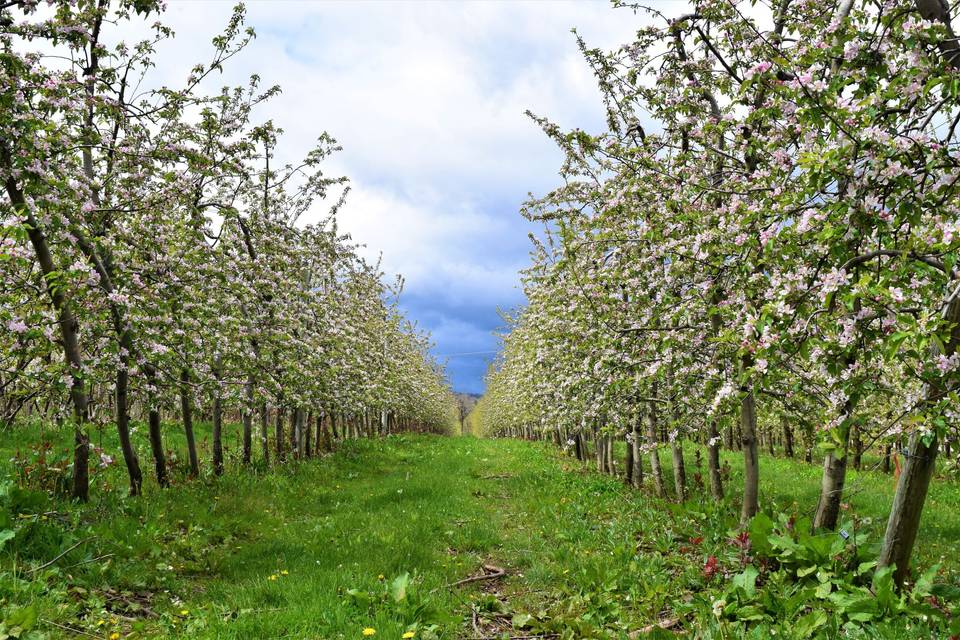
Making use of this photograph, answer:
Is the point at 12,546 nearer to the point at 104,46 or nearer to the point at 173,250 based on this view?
the point at 173,250

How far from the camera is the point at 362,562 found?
791 cm

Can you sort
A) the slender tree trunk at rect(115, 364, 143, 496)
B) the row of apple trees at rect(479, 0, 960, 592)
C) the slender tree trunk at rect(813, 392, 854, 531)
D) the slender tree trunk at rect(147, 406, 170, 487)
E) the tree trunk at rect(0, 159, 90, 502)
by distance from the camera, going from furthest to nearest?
the slender tree trunk at rect(147, 406, 170, 487) < the slender tree trunk at rect(115, 364, 143, 496) < the tree trunk at rect(0, 159, 90, 502) < the slender tree trunk at rect(813, 392, 854, 531) < the row of apple trees at rect(479, 0, 960, 592)

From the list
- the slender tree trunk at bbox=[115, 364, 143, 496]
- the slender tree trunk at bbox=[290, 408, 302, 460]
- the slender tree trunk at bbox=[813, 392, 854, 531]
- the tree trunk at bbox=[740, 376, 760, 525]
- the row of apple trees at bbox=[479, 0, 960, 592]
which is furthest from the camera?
the slender tree trunk at bbox=[290, 408, 302, 460]

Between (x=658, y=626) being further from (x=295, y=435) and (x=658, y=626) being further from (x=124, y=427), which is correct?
(x=295, y=435)

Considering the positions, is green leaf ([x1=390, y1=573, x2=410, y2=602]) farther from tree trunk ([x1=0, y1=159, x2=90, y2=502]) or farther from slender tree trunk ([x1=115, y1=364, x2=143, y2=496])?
slender tree trunk ([x1=115, y1=364, x2=143, y2=496])

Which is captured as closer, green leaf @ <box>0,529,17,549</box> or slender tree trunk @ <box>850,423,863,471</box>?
slender tree trunk @ <box>850,423,863,471</box>

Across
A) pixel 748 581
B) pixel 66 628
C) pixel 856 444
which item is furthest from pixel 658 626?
pixel 66 628

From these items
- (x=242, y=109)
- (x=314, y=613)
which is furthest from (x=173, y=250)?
(x=314, y=613)

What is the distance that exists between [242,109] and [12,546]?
11786 millimetres

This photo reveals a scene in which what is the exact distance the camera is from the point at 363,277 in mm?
30125

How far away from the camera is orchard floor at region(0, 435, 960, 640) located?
579cm

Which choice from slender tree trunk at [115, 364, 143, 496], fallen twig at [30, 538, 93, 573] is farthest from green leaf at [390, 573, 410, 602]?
slender tree trunk at [115, 364, 143, 496]

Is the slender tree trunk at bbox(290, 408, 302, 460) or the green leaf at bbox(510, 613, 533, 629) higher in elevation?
the slender tree trunk at bbox(290, 408, 302, 460)

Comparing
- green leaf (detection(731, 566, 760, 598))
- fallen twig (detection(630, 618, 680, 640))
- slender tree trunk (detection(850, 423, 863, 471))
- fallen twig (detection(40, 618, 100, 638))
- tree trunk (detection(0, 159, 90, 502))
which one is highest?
tree trunk (detection(0, 159, 90, 502))
